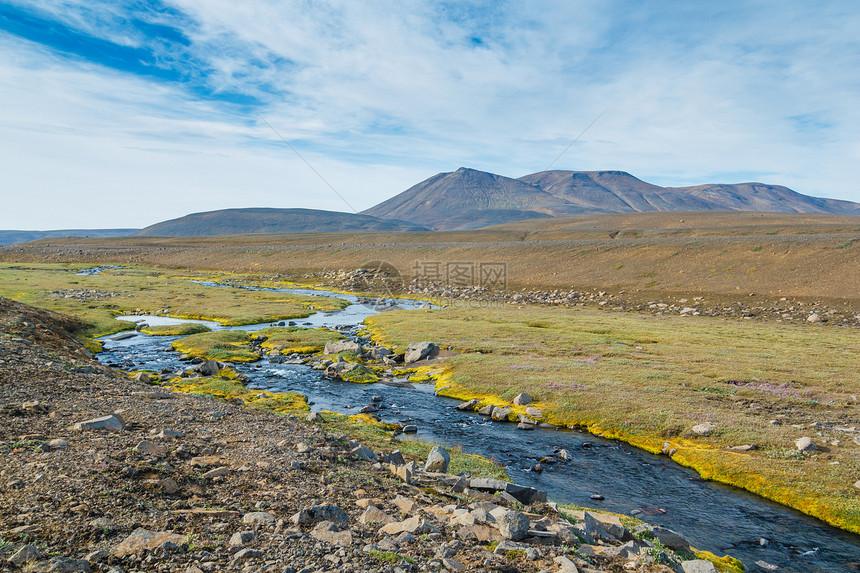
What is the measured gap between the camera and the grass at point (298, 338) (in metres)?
37.6

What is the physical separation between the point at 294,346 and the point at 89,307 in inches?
1288

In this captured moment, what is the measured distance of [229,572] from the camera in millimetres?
7898

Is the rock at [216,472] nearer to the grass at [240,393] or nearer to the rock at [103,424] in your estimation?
the rock at [103,424]

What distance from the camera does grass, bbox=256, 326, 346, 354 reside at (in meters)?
37.6

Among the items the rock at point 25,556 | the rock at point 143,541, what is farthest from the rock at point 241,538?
the rock at point 25,556

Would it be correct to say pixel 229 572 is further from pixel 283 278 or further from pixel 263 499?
pixel 283 278

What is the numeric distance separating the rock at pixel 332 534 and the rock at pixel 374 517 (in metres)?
0.65

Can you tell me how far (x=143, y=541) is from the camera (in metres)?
8.38

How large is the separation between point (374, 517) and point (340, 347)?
2637cm

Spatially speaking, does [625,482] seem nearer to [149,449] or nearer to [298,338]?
[149,449]

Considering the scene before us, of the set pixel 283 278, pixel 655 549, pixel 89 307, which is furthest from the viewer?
pixel 283 278

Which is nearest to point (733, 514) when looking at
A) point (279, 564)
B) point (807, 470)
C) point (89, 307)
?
point (807, 470)

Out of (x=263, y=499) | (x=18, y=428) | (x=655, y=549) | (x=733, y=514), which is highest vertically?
(x=18, y=428)

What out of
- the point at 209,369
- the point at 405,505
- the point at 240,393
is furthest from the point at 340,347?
the point at 405,505
